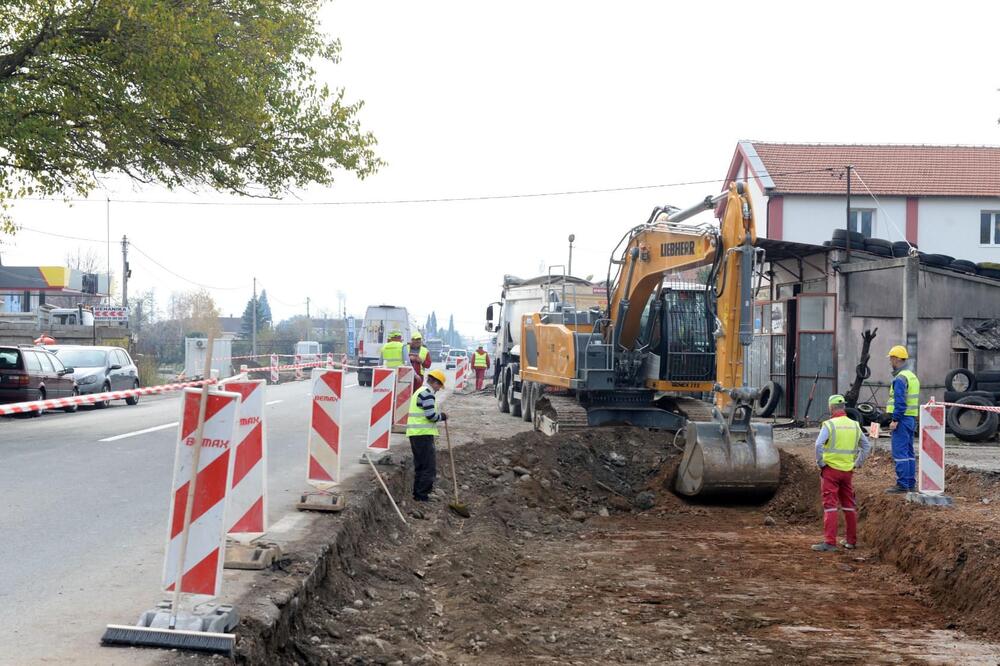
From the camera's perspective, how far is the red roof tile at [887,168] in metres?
37.8

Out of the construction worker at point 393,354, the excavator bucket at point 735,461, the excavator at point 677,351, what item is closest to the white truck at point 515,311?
the excavator at point 677,351

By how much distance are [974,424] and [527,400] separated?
9237mm

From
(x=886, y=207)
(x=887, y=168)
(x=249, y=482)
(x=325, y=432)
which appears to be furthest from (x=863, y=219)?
(x=249, y=482)

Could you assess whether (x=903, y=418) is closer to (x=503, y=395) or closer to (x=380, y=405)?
(x=380, y=405)

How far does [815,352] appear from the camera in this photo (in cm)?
2283

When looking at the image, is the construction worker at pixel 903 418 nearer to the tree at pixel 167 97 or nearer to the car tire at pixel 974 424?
the car tire at pixel 974 424

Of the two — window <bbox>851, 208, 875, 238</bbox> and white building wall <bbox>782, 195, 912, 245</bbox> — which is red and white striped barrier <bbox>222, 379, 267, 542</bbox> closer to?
white building wall <bbox>782, 195, 912, 245</bbox>

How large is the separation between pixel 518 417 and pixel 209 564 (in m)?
20.0

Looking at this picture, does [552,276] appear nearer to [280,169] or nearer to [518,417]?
[518,417]

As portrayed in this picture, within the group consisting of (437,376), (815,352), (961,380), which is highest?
(815,352)

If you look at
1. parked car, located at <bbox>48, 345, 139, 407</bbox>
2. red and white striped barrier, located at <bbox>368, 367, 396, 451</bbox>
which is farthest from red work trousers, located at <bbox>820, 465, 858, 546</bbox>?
parked car, located at <bbox>48, 345, 139, 407</bbox>

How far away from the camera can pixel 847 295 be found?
2233cm

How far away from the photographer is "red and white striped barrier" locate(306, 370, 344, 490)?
960 centimetres

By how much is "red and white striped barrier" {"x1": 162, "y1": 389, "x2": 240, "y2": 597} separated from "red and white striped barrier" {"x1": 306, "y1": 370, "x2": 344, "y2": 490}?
4.23m
